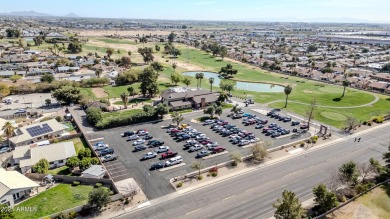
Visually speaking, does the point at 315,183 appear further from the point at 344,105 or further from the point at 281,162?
the point at 344,105

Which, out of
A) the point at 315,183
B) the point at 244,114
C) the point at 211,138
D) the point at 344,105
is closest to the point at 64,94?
the point at 211,138

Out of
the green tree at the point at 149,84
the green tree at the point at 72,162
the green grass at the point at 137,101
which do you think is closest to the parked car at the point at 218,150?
the green tree at the point at 72,162

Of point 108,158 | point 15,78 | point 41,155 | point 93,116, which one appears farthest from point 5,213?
point 15,78

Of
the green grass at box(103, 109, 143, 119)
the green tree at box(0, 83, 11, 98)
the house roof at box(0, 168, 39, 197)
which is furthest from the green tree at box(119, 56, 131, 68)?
the house roof at box(0, 168, 39, 197)

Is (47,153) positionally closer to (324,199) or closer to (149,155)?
(149,155)

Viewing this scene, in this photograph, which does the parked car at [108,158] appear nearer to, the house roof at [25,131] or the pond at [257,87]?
the house roof at [25,131]

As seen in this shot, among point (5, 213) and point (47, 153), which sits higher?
point (5, 213)
